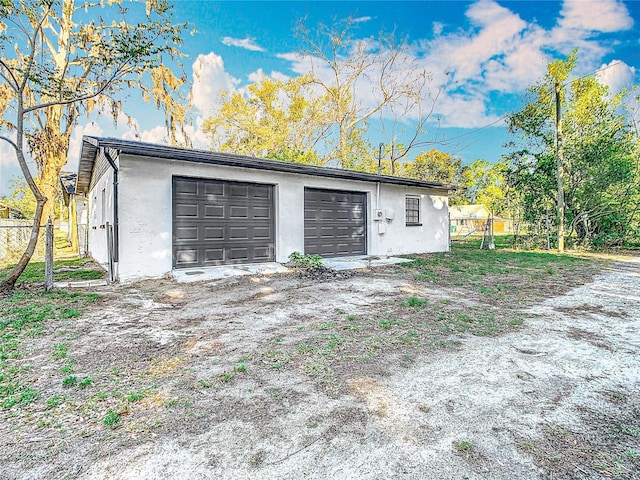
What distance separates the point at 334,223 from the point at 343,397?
7.74m

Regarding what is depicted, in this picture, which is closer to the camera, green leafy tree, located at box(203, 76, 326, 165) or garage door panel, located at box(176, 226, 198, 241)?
garage door panel, located at box(176, 226, 198, 241)

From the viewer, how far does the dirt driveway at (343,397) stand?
1.69 metres

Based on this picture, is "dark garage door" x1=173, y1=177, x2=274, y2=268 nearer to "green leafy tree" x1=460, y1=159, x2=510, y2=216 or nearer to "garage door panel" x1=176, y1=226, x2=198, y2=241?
"garage door panel" x1=176, y1=226, x2=198, y2=241

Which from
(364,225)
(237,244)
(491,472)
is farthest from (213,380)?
(364,225)

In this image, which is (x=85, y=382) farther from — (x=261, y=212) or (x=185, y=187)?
(x=261, y=212)

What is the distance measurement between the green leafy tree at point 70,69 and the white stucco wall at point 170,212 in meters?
1.46

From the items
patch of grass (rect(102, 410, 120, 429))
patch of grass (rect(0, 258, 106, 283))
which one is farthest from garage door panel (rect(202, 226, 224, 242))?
patch of grass (rect(102, 410, 120, 429))

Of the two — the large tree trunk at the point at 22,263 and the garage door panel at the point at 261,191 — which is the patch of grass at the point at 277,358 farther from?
the garage door panel at the point at 261,191

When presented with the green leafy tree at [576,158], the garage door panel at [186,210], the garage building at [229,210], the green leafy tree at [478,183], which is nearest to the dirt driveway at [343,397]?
the garage building at [229,210]

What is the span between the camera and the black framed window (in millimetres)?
11680

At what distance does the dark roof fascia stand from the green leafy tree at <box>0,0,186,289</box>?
1.01 m

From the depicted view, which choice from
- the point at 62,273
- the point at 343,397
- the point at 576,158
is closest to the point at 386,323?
the point at 343,397

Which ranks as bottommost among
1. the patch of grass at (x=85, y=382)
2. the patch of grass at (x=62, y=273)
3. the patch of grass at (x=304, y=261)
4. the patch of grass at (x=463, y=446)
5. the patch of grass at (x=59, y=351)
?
the patch of grass at (x=463, y=446)

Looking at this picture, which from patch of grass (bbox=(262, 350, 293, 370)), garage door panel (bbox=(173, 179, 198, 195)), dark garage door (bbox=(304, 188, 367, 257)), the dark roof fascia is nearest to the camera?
patch of grass (bbox=(262, 350, 293, 370))
